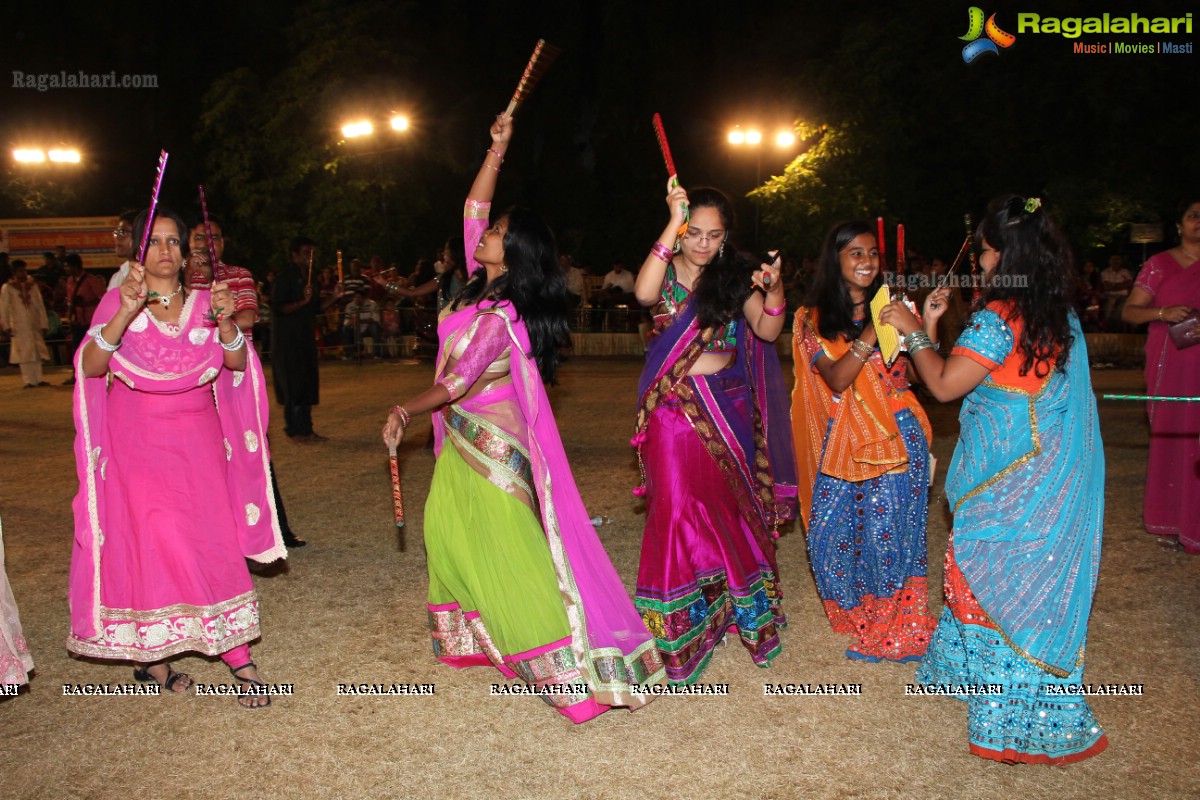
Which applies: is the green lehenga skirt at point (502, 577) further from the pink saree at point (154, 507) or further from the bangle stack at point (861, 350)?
the bangle stack at point (861, 350)

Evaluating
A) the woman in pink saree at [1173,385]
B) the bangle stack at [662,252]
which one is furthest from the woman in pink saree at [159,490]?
the woman in pink saree at [1173,385]

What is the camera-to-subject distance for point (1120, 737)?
3566 millimetres

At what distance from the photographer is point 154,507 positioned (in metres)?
3.81

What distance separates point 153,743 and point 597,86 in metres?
24.5

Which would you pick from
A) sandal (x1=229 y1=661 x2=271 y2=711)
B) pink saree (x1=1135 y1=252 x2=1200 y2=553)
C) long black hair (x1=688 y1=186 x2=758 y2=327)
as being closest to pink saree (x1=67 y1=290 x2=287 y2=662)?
sandal (x1=229 y1=661 x2=271 y2=711)

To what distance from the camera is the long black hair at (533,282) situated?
387 cm

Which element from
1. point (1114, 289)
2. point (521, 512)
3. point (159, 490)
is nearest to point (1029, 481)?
point (521, 512)

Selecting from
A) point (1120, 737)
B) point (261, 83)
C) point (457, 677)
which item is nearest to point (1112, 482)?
point (1120, 737)

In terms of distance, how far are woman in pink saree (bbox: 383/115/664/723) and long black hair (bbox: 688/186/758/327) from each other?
1.98 feet

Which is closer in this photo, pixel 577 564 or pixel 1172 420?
pixel 577 564

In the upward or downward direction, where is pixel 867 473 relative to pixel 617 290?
downward

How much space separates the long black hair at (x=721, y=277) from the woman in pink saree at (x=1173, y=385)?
9.32 ft

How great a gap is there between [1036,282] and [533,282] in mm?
1788

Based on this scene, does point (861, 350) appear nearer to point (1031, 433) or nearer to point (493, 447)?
point (1031, 433)
